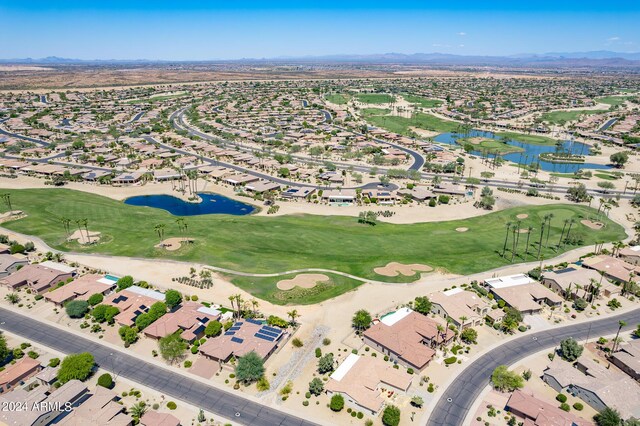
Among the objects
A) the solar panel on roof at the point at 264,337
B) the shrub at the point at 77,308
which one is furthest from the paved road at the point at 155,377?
the solar panel on roof at the point at 264,337

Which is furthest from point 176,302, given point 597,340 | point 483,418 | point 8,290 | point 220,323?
point 597,340

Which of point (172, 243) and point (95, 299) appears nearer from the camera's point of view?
point (95, 299)

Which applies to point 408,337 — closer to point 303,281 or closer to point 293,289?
point 293,289

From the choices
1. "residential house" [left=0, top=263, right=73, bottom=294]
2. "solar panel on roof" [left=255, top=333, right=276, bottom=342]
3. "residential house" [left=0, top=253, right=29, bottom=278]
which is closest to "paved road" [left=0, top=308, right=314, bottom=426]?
"residential house" [left=0, top=263, right=73, bottom=294]

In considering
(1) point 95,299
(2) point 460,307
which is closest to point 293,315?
(2) point 460,307

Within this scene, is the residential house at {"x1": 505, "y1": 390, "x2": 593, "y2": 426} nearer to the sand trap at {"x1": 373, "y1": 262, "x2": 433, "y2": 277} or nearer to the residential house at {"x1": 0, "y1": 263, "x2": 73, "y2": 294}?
the sand trap at {"x1": 373, "y1": 262, "x2": 433, "y2": 277}

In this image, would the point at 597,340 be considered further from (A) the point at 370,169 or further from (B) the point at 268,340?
(A) the point at 370,169
